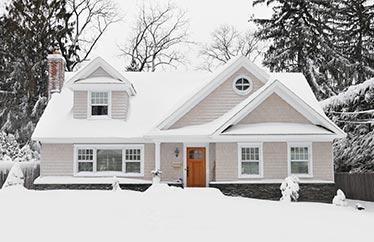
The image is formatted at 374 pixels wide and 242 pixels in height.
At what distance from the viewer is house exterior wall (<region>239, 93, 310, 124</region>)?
2005 cm

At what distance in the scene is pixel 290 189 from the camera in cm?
1798

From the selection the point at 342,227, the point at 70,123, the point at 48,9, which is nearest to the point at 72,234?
the point at 342,227

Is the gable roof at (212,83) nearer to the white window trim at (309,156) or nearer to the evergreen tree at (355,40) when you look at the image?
the white window trim at (309,156)

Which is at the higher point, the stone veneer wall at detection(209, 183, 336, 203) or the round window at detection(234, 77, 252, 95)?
the round window at detection(234, 77, 252, 95)

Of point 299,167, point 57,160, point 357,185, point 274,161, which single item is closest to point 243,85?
point 274,161

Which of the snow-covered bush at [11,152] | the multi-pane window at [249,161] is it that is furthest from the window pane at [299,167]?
the snow-covered bush at [11,152]

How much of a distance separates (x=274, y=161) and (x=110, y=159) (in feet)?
23.7

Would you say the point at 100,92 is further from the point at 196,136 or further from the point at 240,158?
the point at 240,158

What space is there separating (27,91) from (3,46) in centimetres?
461

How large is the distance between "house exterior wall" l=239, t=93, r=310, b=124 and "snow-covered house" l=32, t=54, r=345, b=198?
0.14 ft

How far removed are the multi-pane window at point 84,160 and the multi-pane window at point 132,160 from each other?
1.56 m

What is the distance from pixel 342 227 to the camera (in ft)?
37.5

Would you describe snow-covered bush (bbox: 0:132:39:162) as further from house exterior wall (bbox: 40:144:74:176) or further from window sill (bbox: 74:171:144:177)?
window sill (bbox: 74:171:144:177)

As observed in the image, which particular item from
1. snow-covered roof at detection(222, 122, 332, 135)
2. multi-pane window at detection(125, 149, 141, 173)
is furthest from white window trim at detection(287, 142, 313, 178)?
multi-pane window at detection(125, 149, 141, 173)
